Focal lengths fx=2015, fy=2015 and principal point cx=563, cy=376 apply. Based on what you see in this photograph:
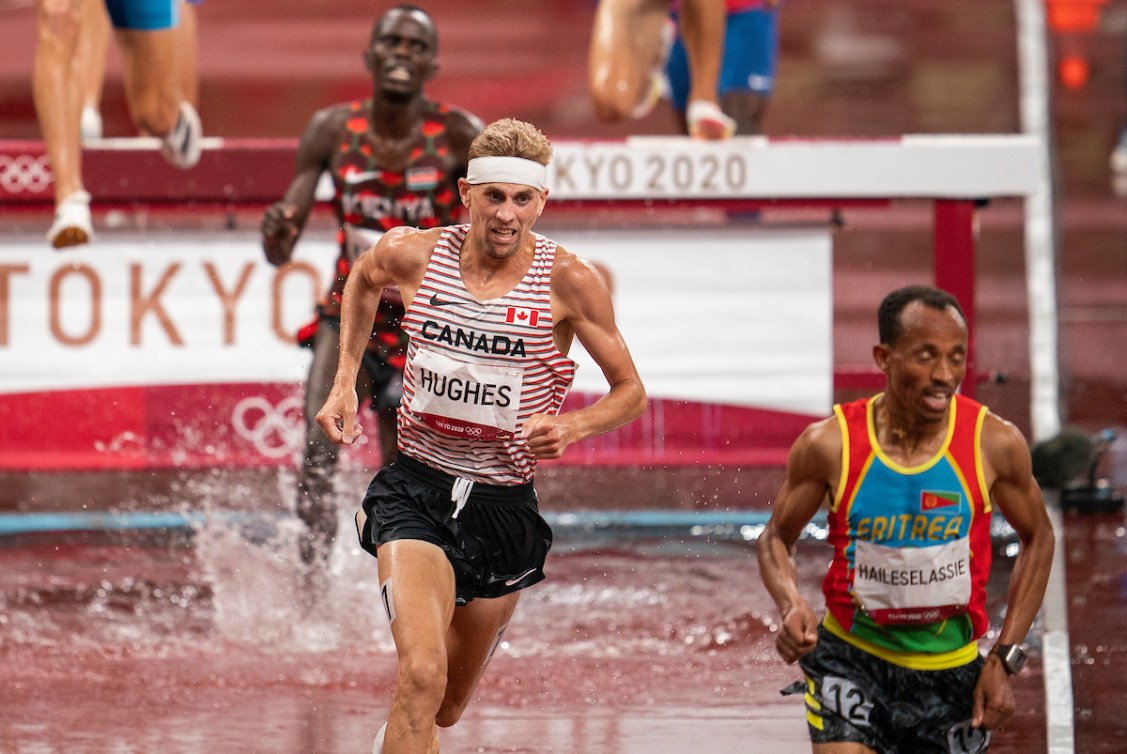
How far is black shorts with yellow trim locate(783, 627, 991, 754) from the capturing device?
5.09 m

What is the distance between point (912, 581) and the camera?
5.14 meters

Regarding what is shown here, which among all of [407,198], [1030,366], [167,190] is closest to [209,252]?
[167,190]

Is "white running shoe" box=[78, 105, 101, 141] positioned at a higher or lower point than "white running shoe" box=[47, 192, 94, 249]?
higher

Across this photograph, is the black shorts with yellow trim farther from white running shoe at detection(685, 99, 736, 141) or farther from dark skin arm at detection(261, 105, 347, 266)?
white running shoe at detection(685, 99, 736, 141)

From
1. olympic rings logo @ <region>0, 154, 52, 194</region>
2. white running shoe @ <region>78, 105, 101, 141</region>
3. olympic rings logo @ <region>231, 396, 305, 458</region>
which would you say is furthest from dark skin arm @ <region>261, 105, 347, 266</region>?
white running shoe @ <region>78, 105, 101, 141</region>

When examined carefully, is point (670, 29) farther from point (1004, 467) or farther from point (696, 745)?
point (1004, 467)

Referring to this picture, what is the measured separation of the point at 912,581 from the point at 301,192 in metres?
3.99

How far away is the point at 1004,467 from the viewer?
204 inches

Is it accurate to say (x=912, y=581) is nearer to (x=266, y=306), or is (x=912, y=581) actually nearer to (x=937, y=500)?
(x=937, y=500)

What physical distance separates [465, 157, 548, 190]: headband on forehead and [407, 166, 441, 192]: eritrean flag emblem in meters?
2.69

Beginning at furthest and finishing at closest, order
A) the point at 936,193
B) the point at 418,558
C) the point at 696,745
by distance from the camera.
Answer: the point at 936,193
the point at 696,745
the point at 418,558

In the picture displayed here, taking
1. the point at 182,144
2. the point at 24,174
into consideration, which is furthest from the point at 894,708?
the point at 24,174

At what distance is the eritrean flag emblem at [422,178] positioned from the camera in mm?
8352

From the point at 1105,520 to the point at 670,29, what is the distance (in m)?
3.78
